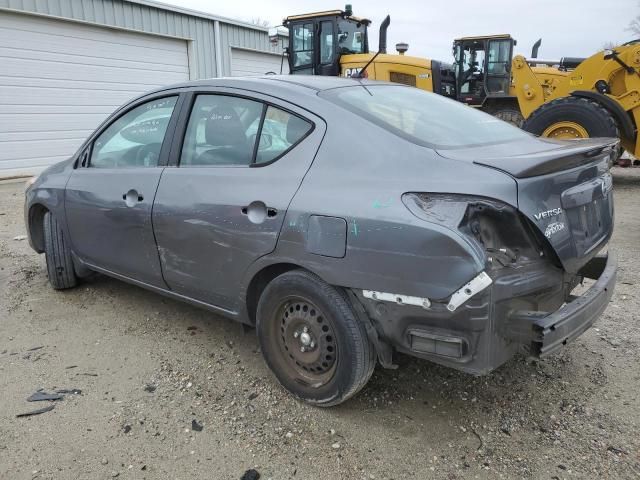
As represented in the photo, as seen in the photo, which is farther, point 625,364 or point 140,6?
point 140,6

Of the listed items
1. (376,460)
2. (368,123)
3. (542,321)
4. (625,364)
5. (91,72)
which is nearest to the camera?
Answer: (542,321)

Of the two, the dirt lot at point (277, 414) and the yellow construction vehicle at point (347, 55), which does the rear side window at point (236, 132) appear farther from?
the yellow construction vehicle at point (347, 55)

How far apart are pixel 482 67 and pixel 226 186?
11.3 meters

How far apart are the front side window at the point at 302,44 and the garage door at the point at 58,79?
452 centimetres

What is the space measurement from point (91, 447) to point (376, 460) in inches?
52.3

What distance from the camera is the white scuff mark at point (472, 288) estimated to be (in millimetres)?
1984

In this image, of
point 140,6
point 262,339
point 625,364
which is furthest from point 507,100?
point 262,339

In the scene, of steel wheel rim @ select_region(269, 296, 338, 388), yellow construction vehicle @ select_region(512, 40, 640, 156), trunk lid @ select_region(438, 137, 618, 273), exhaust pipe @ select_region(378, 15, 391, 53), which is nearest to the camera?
trunk lid @ select_region(438, 137, 618, 273)

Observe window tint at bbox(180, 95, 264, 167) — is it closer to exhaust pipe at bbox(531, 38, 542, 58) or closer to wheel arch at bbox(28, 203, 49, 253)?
wheel arch at bbox(28, 203, 49, 253)

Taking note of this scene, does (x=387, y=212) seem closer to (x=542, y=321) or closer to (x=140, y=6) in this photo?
(x=542, y=321)

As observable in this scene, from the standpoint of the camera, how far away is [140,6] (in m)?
12.4

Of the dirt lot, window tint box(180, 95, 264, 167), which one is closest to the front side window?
window tint box(180, 95, 264, 167)

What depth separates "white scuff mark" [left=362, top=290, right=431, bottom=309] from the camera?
2.11 metres

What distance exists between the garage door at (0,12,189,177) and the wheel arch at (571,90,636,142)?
10.1m
